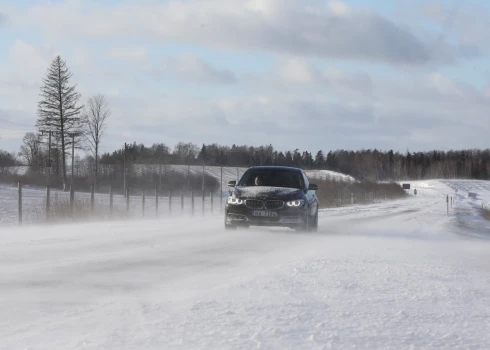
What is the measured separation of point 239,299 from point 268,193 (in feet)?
35.2

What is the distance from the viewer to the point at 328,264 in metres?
9.45

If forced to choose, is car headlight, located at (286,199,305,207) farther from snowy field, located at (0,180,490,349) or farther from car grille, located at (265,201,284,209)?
snowy field, located at (0,180,490,349)

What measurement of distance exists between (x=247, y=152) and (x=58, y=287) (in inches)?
6838

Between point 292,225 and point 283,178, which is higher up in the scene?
point 283,178

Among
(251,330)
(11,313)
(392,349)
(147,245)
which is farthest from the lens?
(147,245)

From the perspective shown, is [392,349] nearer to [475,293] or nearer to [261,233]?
[475,293]

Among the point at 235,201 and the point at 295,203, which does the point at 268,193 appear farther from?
the point at 235,201

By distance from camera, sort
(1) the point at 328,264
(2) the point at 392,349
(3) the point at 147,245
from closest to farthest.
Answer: (2) the point at 392,349 → (1) the point at 328,264 → (3) the point at 147,245

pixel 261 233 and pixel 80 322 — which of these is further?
pixel 261 233

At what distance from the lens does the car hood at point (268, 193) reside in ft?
55.7

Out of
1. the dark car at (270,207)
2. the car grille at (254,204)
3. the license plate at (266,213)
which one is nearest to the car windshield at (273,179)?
the dark car at (270,207)

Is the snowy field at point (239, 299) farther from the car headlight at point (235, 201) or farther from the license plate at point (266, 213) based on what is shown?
the car headlight at point (235, 201)

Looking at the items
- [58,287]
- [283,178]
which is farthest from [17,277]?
[283,178]

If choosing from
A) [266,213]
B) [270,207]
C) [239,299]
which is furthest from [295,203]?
[239,299]
